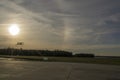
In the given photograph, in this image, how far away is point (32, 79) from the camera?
1452 centimetres

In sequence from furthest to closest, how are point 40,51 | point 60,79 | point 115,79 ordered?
point 40,51
point 115,79
point 60,79

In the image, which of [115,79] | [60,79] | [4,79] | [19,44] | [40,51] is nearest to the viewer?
[4,79]

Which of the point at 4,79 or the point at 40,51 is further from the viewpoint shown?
the point at 40,51

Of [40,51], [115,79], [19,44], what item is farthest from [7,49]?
[115,79]

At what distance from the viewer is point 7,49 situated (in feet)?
546

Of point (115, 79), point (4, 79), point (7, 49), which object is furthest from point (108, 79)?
point (7, 49)

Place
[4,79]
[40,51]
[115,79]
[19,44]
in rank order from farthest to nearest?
[40,51], [19,44], [115,79], [4,79]

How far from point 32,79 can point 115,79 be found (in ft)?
19.5

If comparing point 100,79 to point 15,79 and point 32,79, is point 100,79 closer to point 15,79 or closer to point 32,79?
point 32,79

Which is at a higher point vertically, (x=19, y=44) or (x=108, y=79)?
(x=19, y=44)

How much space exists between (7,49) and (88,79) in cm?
15646

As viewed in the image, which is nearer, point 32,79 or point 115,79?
point 32,79

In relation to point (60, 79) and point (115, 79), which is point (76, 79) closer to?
point (60, 79)

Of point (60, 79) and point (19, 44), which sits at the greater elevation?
point (19, 44)
